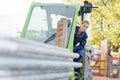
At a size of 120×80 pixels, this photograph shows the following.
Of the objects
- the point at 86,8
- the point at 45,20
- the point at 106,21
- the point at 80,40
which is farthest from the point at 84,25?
the point at 106,21

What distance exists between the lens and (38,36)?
323 inches

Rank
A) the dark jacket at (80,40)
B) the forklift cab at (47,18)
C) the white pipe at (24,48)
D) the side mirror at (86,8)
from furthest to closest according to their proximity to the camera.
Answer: the side mirror at (86,8) → the forklift cab at (47,18) → the dark jacket at (80,40) → the white pipe at (24,48)

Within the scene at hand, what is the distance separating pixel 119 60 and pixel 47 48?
87.3 feet

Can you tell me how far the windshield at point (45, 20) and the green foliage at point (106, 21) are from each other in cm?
2989

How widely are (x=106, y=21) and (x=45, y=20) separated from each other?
31.7 m

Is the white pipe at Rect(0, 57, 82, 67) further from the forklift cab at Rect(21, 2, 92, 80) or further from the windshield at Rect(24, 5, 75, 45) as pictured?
the windshield at Rect(24, 5, 75, 45)

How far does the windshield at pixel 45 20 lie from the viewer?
8188mm

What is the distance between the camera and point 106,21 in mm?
39844

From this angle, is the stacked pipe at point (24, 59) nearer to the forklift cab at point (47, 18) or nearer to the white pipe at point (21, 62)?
the white pipe at point (21, 62)

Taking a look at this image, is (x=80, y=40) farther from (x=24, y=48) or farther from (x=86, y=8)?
(x=24, y=48)

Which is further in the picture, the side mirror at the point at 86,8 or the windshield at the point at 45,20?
the side mirror at the point at 86,8

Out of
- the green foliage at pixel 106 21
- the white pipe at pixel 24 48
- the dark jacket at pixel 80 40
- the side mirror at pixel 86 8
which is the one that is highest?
the green foliage at pixel 106 21

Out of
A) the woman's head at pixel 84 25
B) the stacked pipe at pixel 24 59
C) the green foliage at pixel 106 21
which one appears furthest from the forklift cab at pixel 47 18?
the green foliage at pixel 106 21

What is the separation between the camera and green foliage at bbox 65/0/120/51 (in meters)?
38.7
